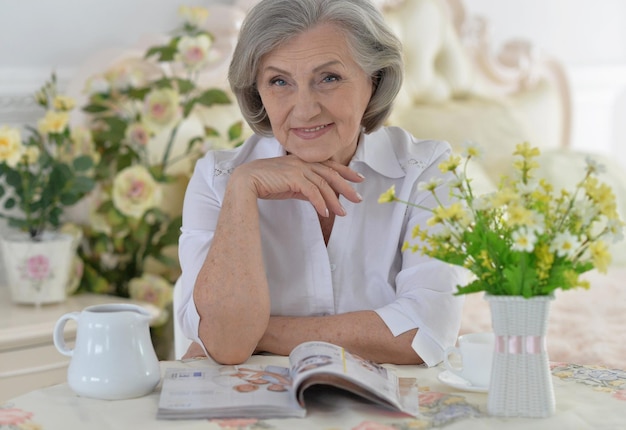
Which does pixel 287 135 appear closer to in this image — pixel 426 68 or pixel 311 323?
pixel 311 323

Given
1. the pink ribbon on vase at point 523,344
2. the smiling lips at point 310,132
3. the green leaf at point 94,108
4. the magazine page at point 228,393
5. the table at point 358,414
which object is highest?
the green leaf at point 94,108

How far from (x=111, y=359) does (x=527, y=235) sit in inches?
22.3

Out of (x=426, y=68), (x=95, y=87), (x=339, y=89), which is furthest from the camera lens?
(x=426, y=68)

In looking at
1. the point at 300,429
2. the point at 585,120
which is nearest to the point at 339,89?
the point at 300,429

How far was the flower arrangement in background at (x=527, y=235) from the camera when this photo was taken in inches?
43.9

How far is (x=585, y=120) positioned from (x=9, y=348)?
2947 mm

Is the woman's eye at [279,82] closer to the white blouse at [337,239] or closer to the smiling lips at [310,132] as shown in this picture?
the smiling lips at [310,132]

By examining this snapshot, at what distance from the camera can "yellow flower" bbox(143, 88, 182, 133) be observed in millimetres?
2523

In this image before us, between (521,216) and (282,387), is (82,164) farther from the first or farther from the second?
(521,216)

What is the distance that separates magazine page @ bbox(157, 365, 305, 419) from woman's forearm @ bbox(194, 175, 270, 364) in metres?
0.08

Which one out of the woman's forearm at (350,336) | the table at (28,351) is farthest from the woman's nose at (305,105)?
the table at (28,351)

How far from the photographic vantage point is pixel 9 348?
7.16 feet

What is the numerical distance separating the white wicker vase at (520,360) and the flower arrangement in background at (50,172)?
1430 mm

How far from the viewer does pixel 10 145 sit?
2.29 metres
